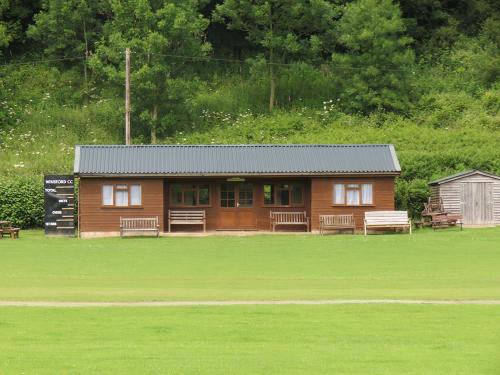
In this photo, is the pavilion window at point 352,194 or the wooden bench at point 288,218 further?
the wooden bench at point 288,218

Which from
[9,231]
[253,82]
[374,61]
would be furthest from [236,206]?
[253,82]

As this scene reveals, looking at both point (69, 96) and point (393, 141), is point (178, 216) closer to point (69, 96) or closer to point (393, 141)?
point (393, 141)

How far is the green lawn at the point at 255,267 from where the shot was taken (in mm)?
23594

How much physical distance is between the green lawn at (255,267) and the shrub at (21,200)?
4413 millimetres

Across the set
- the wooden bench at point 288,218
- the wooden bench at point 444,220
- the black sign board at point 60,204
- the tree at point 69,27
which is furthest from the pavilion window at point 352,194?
the tree at point 69,27

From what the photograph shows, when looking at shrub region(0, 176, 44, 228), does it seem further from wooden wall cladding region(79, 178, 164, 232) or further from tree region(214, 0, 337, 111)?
tree region(214, 0, 337, 111)

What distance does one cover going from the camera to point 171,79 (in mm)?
63000

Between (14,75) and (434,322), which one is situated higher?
(14,75)

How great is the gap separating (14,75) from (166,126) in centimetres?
1462

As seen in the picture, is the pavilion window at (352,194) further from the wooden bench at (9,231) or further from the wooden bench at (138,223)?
the wooden bench at (9,231)

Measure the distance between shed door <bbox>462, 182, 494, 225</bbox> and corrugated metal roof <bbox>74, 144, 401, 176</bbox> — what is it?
12.3 feet

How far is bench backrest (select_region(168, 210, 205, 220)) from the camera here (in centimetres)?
4903

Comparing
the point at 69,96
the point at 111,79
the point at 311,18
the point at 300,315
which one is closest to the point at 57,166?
the point at 111,79

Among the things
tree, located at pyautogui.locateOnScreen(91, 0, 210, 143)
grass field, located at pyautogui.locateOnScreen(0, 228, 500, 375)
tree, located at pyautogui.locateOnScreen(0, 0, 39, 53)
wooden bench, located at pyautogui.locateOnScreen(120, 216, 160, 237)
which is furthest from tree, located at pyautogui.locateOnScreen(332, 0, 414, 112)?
grass field, located at pyautogui.locateOnScreen(0, 228, 500, 375)
